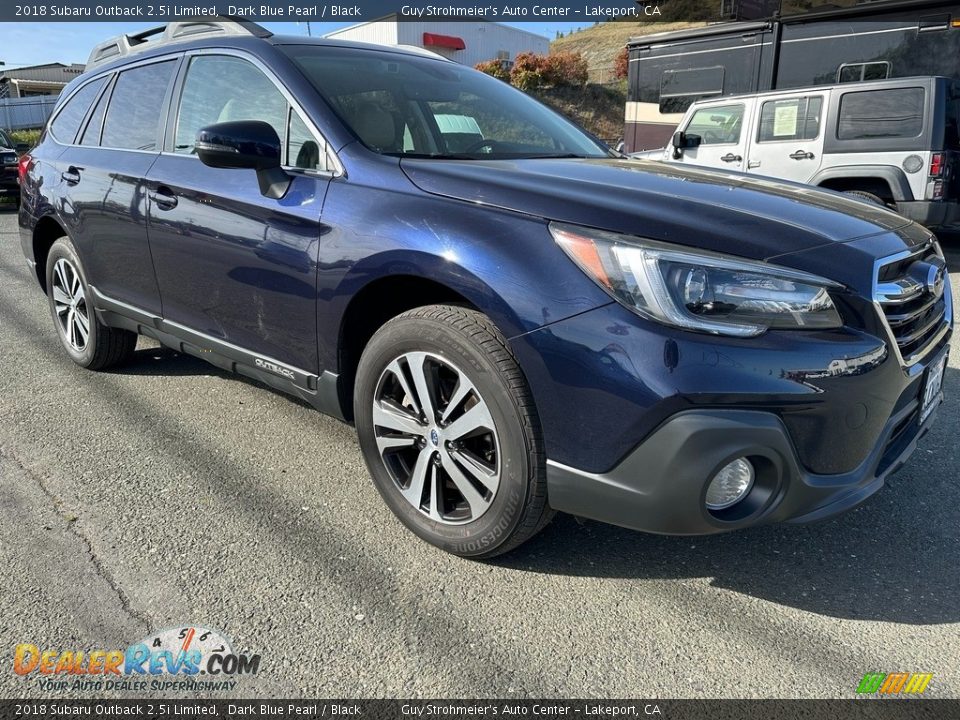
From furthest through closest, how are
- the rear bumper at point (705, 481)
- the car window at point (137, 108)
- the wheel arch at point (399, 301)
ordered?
the car window at point (137, 108) < the wheel arch at point (399, 301) < the rear bumper at point (705, 481)

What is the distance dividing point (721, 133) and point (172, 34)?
693cm

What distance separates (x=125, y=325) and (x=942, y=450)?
3.89 meters

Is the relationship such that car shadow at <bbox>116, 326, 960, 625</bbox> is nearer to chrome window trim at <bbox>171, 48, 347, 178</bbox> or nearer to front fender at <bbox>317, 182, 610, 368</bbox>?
front fender at <bbox>317, 182, 610, 368</bbox>

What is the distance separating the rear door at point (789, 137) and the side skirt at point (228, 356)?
663 cm

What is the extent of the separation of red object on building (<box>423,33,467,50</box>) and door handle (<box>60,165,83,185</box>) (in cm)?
3802

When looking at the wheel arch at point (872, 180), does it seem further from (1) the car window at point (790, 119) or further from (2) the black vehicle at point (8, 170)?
(2) the black vehicle at point (8, 170)

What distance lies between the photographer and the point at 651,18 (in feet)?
135

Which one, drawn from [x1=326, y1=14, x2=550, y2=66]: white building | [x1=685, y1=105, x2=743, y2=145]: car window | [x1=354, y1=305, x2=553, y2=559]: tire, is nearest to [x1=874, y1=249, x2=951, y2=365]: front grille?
[x1=354, y1=305, x2=553, y2=559]: tire

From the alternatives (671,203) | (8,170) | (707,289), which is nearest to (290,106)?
(671,203)

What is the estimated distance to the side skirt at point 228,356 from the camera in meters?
2.68

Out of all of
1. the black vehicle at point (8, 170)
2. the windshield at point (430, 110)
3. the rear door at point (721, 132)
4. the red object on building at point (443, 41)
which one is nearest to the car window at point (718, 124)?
the rear door at point (721, 132)

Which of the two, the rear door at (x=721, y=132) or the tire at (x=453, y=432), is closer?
the tire at (x=453, y=432)

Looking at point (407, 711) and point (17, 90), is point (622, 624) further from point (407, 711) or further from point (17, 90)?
point (17, 90)

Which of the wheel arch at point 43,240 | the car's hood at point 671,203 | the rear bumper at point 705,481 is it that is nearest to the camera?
the rear bumper at point 705,481
